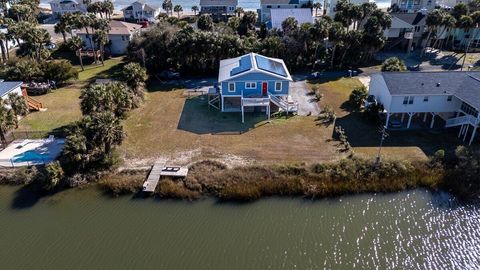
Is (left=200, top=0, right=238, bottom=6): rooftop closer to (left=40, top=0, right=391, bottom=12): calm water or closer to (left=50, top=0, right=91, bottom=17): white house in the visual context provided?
(left=40, top=0, right=391, bottom=12): calm water

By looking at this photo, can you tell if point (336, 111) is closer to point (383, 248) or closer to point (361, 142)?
point (361, 142)

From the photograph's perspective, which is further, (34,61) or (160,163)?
(34,61)

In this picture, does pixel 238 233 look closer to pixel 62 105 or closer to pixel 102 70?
pixel 62 105

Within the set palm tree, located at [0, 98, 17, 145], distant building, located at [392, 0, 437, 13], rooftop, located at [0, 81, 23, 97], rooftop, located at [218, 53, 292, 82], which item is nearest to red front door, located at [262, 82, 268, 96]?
rooftop, located at [218, 53, 292, 82]

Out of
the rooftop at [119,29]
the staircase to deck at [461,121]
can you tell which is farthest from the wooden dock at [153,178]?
the rooftop at [119,29]

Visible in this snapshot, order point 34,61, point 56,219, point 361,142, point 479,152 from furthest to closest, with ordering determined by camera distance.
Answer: point 34,61
point 361,142
point 479,152
point 56,219

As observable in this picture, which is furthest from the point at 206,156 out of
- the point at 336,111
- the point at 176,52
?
the point at 176,52

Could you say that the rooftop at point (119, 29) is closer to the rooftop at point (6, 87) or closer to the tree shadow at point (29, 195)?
the rooftop at point (6, 87)
